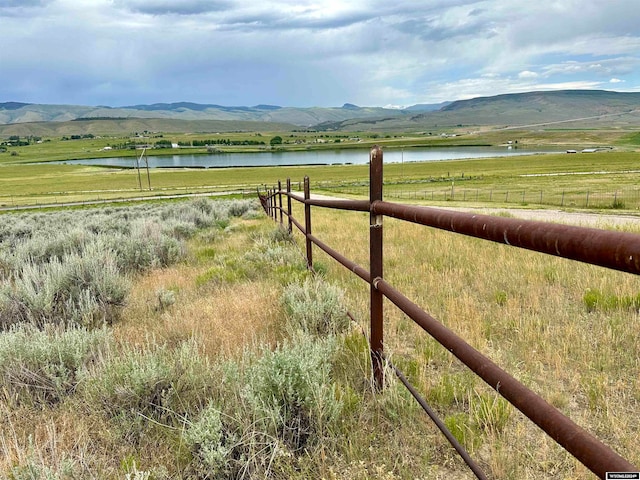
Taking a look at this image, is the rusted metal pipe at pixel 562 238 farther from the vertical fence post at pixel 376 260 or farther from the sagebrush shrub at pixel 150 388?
the sagebrush shrub at pixel 150 388

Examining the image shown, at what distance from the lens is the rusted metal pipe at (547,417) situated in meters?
0.99

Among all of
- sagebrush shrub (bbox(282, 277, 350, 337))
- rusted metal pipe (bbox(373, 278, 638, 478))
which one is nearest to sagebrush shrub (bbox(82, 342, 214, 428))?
sagebrush shrub (bbox(282, 277, 350, 337))

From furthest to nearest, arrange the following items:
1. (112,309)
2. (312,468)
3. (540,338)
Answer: (112,309), (540,338), (312,468)

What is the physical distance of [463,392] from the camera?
2551 mm

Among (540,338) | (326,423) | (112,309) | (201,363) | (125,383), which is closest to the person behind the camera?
(326,423)

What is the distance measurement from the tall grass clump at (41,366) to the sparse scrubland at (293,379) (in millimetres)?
15

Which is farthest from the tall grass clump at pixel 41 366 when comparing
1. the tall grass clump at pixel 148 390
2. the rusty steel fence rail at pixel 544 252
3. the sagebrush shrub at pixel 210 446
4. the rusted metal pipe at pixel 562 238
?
the rusted metal pipe at pixel 562 238

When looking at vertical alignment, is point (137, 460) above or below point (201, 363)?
below

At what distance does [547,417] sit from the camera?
1164mm

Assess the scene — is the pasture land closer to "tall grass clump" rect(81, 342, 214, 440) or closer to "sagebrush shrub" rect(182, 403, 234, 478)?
"tall grass clump" rect(81, 342, 214, 440)

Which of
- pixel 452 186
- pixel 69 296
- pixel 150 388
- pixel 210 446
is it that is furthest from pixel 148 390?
pixel 452 186

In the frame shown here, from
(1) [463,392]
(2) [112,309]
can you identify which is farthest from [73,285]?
(1) [463,392]

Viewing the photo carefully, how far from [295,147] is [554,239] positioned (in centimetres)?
20345

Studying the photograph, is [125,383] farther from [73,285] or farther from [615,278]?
[615,278]
